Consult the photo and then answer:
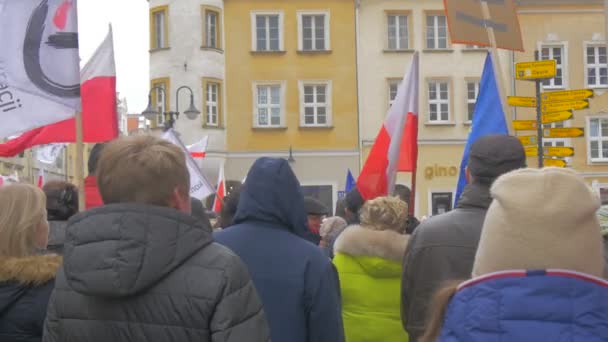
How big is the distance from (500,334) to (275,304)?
5.88ft

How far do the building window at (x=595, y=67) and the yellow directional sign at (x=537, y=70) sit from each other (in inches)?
1006

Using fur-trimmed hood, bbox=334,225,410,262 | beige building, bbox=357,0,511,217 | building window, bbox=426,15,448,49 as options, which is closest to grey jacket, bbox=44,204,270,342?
fur-trimmed hood, bbox=334,225,410,262

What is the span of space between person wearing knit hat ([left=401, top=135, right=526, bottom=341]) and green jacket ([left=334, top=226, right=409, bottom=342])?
3.23ft

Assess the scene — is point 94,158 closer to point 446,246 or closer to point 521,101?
point 446,246

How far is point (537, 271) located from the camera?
226cm

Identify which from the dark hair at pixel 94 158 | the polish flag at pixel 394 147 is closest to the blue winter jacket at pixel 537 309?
the dark hair at pixel 94 158

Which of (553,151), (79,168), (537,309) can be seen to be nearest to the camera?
(537,309)

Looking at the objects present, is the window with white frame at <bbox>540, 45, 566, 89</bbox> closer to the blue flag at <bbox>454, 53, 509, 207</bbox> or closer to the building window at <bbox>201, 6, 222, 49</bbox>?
the building window at <bbox>201, 6, 222, 49</bbox>

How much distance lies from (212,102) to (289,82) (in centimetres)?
316

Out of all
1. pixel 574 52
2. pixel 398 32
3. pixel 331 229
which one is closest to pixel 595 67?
pixel 574 52

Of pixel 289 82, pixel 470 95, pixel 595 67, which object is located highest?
pixel 595 67

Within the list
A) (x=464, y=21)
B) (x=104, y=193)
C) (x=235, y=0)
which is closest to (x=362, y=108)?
(x=235, y=0)

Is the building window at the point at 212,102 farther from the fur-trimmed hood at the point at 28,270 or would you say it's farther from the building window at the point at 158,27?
the fur-trimmed hood at the point at 28,270

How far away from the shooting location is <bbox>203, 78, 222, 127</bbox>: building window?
1454 inches
